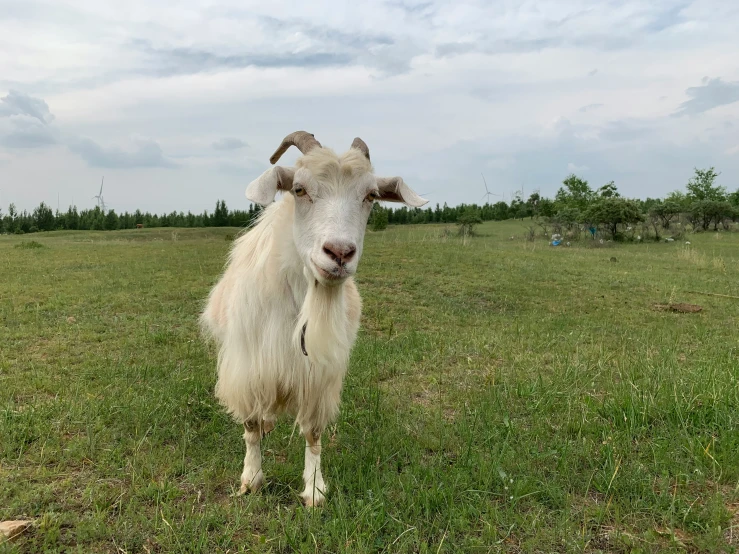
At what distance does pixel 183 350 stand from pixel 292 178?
3905mm

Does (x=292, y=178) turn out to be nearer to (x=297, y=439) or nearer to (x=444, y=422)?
(x=297, y=439)

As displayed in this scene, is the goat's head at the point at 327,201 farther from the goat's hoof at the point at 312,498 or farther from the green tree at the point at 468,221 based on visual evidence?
the green tree at the point at 468,221

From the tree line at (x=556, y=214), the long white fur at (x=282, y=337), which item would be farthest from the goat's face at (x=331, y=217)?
the tree line at (x=556, y=214)

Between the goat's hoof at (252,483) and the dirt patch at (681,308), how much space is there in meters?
9.05

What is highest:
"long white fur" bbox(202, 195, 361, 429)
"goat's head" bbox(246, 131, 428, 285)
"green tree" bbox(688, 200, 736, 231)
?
"green tree" bbox(688, 200, 736, 231)

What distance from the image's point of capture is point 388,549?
2684 millimetres

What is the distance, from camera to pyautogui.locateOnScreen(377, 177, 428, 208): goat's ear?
339cm

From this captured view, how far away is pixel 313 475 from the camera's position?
11.3 feet

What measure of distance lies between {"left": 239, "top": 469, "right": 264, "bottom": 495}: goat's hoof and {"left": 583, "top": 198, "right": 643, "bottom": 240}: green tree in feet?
106

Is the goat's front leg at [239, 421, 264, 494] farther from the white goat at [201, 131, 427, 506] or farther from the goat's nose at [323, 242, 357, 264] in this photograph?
the goat's nose at [323, 242, 357, 264]

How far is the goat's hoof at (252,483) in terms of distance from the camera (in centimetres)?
333

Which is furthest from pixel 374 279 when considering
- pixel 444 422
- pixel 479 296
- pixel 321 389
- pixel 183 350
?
pixel 321 389

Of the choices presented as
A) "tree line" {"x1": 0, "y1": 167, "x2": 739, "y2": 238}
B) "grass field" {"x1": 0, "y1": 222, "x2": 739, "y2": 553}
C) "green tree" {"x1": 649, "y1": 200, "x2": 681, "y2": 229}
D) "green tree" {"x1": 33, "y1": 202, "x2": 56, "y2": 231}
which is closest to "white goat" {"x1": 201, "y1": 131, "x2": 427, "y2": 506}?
"grass field" {"x1": 0, "y1": 222, "x2": 739, "y2": 553}

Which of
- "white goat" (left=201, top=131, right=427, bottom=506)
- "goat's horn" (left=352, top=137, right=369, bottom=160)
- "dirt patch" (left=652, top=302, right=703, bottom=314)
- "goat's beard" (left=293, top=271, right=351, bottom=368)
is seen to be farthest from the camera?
"dirt patch" (left=652, top=302, right=703, bottom=314)
